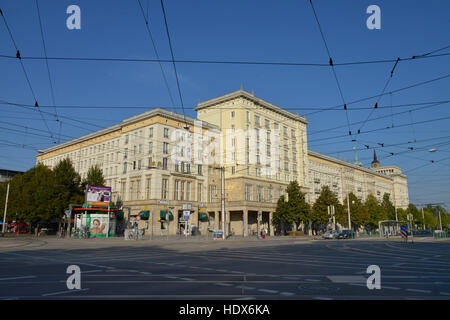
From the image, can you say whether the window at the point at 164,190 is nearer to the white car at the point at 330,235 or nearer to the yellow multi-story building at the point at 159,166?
the yellow multi-story building at the point at 159,166

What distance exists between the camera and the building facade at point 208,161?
51406 mm

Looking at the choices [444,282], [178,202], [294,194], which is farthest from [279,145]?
[444,282]

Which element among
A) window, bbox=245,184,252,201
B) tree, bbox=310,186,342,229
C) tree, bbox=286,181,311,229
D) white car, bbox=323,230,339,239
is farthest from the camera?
tree, bbox=310,186,342,229

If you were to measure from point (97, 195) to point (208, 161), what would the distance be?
20066 millimetres

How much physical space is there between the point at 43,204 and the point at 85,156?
20137 millimetres

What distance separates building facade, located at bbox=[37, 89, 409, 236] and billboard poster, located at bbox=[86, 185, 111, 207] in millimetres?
6364

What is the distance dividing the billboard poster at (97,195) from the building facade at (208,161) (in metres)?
6.36

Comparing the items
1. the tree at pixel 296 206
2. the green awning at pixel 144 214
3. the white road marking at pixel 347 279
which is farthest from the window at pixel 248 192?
the white road marking at pixel 347 279

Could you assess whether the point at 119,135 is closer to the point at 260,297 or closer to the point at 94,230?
the point at 94,230

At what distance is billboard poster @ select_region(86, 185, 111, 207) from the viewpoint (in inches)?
1710

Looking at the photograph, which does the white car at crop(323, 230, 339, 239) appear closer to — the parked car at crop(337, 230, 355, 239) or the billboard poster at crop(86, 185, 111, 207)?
the parked car at crop(337, 230, 355, 239)

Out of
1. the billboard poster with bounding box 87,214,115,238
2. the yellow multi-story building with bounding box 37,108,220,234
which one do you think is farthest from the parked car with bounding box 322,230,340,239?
the billboard poster with bounding box 87,214,115,238

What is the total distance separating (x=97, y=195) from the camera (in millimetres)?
44375
